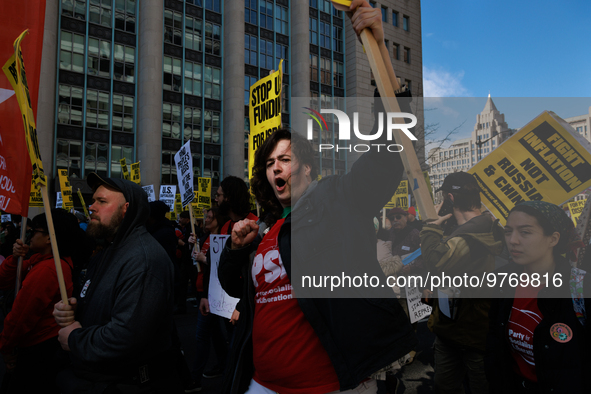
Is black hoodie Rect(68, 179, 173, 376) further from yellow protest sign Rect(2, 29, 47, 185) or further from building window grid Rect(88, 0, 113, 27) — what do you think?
building window grid Rect(88, 0, 113, 27)

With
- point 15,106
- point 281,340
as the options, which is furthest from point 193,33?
point 281,340

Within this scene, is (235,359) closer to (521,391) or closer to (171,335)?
(171,335)

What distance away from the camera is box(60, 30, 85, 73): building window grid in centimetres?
2457

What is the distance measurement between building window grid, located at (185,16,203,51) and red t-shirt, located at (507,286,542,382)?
99.1 ft

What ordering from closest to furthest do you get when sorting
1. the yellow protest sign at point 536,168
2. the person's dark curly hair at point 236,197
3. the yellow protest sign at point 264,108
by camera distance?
the yellow protest sign at point 536,168 → the person's dark curly hair at point 236,197 → the yellow protest sign at point 264,108

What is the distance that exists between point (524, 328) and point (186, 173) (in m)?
6.01

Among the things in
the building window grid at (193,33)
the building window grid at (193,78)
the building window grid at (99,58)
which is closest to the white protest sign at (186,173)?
the building window grid at (99,58)

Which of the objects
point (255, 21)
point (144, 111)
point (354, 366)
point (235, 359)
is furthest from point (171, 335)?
point (255, 21)

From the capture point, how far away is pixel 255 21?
31.1 m

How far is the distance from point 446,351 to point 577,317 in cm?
129

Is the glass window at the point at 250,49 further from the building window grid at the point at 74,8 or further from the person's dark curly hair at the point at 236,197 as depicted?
the person's dark curly hair at the point at 236,197

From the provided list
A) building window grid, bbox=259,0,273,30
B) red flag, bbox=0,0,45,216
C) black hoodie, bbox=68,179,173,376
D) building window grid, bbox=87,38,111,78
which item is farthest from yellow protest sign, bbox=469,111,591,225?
building window grid, bbox=259,0,273,30

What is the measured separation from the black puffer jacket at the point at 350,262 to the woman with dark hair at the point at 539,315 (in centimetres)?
77

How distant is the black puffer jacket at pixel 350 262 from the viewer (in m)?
1.56
